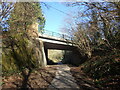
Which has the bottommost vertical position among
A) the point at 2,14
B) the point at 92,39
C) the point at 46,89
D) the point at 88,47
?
the point at 46,89

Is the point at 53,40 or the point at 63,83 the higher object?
the point at 53,40

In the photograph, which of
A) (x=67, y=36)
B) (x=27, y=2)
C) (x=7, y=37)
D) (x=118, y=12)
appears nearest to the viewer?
(x=118, y=12)

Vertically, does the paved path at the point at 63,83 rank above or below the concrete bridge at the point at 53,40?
below

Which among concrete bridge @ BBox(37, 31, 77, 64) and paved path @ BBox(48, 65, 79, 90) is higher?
concrete bridge @ BBox(37, 31, 77, 64)

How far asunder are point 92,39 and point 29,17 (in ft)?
27.0

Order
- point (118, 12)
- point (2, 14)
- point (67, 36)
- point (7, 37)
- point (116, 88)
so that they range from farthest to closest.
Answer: point (67, 36) → point (7, 37) → point (2, 14) → point (116, 88) → point (118, 12)

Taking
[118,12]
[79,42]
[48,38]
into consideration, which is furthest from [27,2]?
[79,42]

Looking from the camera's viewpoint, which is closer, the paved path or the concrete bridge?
the paved path

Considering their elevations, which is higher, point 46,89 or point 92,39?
point 92,39

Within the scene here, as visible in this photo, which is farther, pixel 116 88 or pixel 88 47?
pixel 88 47

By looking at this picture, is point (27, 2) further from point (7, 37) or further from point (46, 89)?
point (46, 89)

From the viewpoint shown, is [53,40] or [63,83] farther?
[53,40]

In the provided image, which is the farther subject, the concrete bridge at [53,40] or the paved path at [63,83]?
the concrete bridge at [53,40]

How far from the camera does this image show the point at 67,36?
45.2ft
